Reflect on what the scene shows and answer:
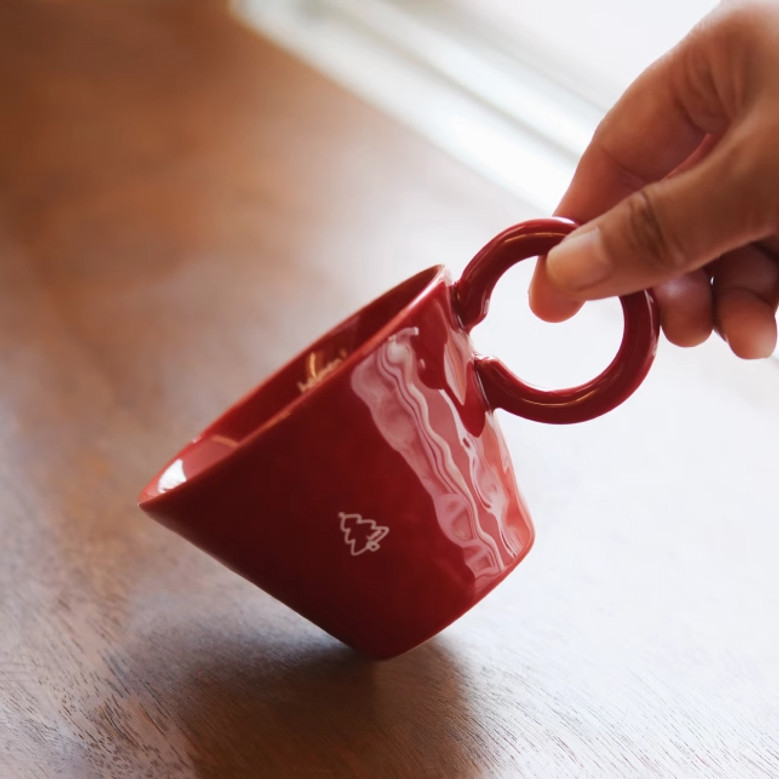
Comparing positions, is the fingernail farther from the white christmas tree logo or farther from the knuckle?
the white christmas tree logo

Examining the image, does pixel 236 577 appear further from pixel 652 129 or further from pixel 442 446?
pixel 652 129

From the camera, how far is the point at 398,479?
0.49m

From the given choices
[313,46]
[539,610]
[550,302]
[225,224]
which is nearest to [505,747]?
[539,610]

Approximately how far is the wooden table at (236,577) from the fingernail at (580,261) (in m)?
0.20

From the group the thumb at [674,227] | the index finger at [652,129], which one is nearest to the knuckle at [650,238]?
the thumb at [674,227]

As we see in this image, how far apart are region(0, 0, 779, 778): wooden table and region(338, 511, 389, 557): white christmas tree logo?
3.7 inches

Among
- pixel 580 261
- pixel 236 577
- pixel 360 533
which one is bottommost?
pixel 236 577

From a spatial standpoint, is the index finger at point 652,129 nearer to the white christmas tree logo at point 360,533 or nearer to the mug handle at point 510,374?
the mug handle at point 510,374

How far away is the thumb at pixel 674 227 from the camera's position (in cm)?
47

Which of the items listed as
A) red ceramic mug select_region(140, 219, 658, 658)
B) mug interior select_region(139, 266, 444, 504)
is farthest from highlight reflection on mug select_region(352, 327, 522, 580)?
mug interior select_region(139, 266, 444, 504)

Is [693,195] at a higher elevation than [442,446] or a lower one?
higher

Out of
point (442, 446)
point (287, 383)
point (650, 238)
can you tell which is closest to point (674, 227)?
point (650, 238)

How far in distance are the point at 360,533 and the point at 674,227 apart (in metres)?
0.20

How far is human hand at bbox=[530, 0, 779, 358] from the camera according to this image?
0.47 metres
